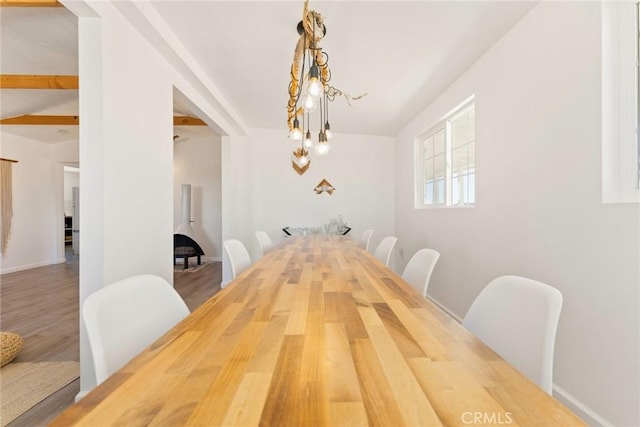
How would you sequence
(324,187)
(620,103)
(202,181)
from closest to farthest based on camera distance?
1. (620,103)
2. (324,187)
3. (202,181)

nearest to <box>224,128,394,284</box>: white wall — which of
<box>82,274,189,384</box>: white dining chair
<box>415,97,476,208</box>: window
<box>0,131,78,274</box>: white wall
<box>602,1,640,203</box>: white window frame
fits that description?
<box>415,97,476,208</box>: window

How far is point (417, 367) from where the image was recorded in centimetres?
59

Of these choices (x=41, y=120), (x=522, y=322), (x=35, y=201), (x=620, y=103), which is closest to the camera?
(x=522, y=322)

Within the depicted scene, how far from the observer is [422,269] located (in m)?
1.57

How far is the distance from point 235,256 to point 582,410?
90.9 inches

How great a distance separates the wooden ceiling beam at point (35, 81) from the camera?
296cm

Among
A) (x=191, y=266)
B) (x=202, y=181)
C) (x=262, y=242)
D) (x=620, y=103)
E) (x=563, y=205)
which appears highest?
(x=202, y=181)

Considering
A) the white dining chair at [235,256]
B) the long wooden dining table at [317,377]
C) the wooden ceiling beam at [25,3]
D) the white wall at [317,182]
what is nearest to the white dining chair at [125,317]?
the long wooden dining table at [317,377]

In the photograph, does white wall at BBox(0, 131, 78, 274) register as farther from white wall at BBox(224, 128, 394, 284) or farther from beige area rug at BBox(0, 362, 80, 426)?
beige area rug at BBox(0, 362, 80, 426)

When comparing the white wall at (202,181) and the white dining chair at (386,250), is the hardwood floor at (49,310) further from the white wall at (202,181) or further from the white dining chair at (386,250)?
the white dining chair at (386,250)

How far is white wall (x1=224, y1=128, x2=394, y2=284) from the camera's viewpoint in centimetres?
484

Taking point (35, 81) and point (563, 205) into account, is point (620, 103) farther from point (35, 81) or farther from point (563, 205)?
point (35, 81)

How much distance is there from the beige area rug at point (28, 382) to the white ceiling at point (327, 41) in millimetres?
2594

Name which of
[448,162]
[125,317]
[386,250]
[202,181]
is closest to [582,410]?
[386,250]
